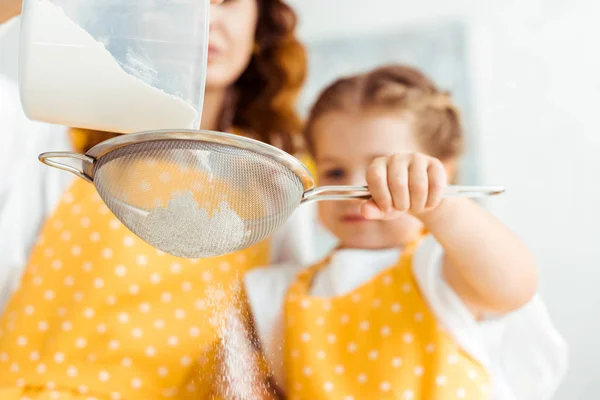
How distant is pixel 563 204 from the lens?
3.59 ft

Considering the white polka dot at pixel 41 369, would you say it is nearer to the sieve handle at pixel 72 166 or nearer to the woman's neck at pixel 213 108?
the sieve handle at pixel 72 166

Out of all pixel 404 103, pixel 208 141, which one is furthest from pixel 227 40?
pixel 208 141

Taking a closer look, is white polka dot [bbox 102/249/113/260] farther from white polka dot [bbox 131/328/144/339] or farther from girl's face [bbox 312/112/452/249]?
girl's face [bbox 312/112/452/249]

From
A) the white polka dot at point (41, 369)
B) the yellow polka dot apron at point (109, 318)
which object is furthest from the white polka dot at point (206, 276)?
the white polka dot at point (41, 369)

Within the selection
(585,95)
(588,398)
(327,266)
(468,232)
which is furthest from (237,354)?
(585,95)

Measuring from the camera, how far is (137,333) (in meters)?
0.70

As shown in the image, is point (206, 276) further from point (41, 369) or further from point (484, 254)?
point (484, 254)

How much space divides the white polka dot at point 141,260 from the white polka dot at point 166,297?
0.05 meters

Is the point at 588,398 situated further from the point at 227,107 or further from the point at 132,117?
the point at 132,117

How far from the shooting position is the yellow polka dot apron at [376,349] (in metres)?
0.67

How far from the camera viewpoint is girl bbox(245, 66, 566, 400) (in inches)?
24.6

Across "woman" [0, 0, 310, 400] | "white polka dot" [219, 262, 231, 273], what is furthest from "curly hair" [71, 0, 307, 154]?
"white polka dot" [219, 262, 231, 273]

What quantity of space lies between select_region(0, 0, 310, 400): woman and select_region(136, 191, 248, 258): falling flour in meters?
0.19

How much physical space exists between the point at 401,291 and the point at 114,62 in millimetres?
453
